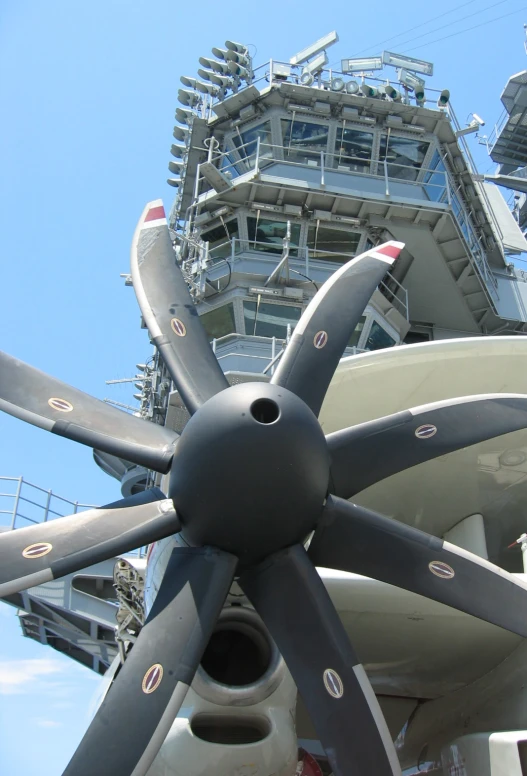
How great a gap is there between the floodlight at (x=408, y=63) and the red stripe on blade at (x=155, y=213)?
1564cm

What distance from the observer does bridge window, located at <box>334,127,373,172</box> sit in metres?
18.5

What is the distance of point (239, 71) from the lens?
20.9 metres

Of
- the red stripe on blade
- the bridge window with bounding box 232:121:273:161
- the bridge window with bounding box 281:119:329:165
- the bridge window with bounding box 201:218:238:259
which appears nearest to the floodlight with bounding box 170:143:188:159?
the bridge window with bounding box 232:121:273:161

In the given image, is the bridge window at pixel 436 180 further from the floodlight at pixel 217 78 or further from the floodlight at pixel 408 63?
the floodlight at pixel 217 78

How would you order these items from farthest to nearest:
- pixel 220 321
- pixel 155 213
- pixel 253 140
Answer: pixel 253 140
pixel 220 321
pixel 155 213

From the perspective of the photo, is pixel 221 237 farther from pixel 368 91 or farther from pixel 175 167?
pixel 175 167

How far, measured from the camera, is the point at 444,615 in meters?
8.05

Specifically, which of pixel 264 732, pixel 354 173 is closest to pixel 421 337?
pixel 354 173

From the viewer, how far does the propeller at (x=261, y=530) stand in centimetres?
→ 492

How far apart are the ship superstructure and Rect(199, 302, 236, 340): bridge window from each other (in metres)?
0.03

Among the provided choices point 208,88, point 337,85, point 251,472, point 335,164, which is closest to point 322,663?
point 251,472

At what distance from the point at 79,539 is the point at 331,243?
43.0 feet

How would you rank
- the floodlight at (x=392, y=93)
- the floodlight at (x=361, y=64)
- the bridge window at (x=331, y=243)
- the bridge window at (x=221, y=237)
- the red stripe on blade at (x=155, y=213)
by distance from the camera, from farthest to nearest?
the floodlight at (x=361, y=64), the floodlight at (x=392, y=93), the bridge window at (x=221, y=237), the bridge window at (x=331, y=243), the red stripe on blade at (x=155, y=213)

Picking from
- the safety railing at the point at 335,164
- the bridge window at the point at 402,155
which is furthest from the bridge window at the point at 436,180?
the bridge window at the point at 402,155
